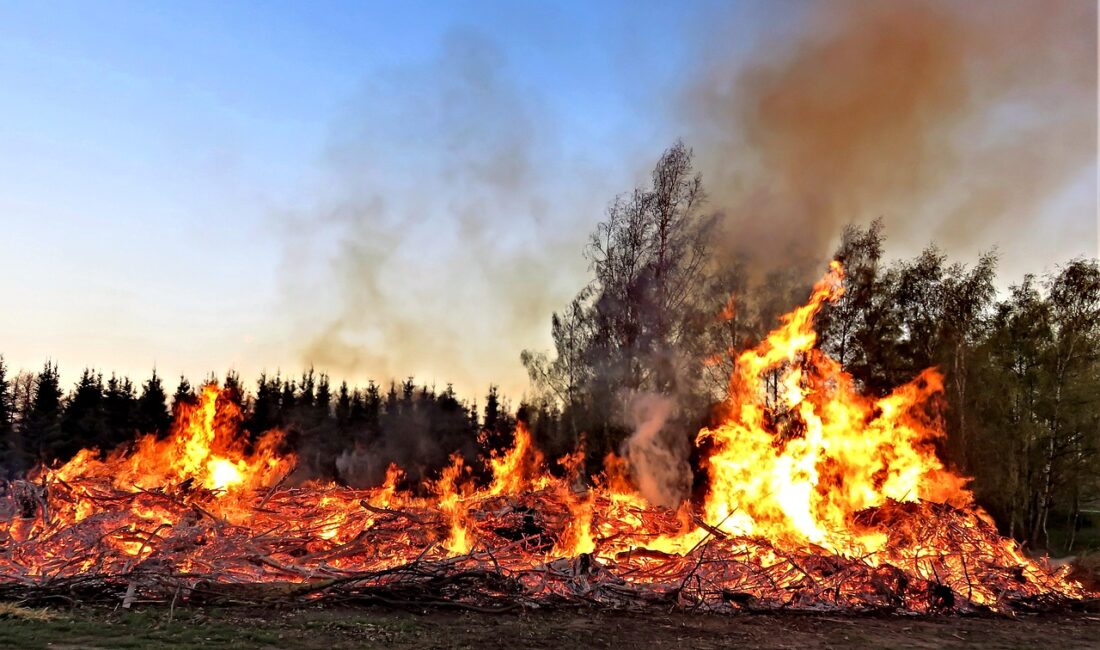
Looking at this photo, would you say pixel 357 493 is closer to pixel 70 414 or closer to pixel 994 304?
pixel 994 304

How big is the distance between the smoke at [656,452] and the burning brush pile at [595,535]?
7.69 meters

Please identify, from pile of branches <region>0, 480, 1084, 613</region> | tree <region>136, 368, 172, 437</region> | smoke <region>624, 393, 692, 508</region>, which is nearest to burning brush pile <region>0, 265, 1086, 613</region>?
pile of branches <region>0, 480, 1084, 613</region>

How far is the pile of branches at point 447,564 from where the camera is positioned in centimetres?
942

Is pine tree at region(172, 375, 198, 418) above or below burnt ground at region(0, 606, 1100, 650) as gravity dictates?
above

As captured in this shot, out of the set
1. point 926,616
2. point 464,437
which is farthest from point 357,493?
point 464,437

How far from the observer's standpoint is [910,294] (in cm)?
2491

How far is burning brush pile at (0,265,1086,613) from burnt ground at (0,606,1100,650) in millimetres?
446

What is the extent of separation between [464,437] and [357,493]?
27.8m

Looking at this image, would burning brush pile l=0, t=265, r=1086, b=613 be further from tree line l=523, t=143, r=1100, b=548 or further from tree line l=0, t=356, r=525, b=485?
tree line l=0, t=356, r=525, b=485

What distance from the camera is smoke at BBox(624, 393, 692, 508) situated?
2239 centimetres

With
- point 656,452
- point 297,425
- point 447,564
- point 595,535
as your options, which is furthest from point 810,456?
point 297,425

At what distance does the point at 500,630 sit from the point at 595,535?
14.2 feet

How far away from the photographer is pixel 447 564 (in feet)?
33.1

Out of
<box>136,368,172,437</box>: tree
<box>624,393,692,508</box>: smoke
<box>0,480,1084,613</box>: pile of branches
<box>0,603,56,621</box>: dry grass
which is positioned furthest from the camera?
<box>136,368,172,437</box>: tree
